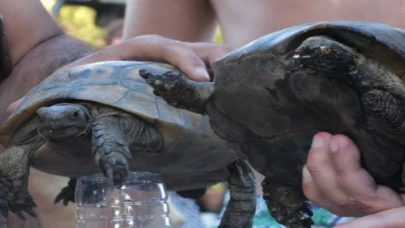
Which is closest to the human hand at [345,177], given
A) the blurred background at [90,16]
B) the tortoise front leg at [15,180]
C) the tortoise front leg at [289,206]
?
the tortoise front leg at [289,206]

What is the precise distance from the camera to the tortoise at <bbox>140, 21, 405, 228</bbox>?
2.26ft

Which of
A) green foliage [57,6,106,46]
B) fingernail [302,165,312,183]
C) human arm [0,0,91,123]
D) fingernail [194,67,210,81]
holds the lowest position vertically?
green foliage [57,6,106,46]

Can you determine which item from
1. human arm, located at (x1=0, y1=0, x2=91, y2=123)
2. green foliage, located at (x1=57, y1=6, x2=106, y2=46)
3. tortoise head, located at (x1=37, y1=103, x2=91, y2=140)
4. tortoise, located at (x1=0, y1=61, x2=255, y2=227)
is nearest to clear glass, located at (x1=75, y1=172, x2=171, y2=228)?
tortoise, located at (x1=0, y1=61, x2=255, y2=227)

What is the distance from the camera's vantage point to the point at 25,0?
1.70m

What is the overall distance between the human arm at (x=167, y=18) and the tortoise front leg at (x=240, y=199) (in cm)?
59

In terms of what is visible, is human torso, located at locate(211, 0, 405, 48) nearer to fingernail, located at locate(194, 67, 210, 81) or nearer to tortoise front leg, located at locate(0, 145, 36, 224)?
fingernail, located at locate(194, 67, 210, 81)

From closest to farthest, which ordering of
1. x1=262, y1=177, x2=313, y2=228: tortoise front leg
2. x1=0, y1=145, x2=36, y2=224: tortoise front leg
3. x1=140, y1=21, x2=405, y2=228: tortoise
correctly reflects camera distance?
x1=140, y1=21, x2=405, y2=228: tortoise, x1=262, y1=177, x2=313, y2=228: tortoise front leg, x1=0, y1=145, x2=36, y2=224: tortoise front leg

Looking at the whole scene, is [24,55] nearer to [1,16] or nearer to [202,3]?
[1,16]

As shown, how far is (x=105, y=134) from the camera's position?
3.48 ft

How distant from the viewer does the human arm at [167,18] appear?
1.71 m

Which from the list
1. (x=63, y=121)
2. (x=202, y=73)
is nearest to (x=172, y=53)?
(x=202, y=73)

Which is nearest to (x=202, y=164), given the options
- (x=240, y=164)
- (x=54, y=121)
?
(x=240, y=164)

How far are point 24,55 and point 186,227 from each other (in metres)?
0.55

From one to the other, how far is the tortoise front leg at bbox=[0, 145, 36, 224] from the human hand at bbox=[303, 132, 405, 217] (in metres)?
0.53
